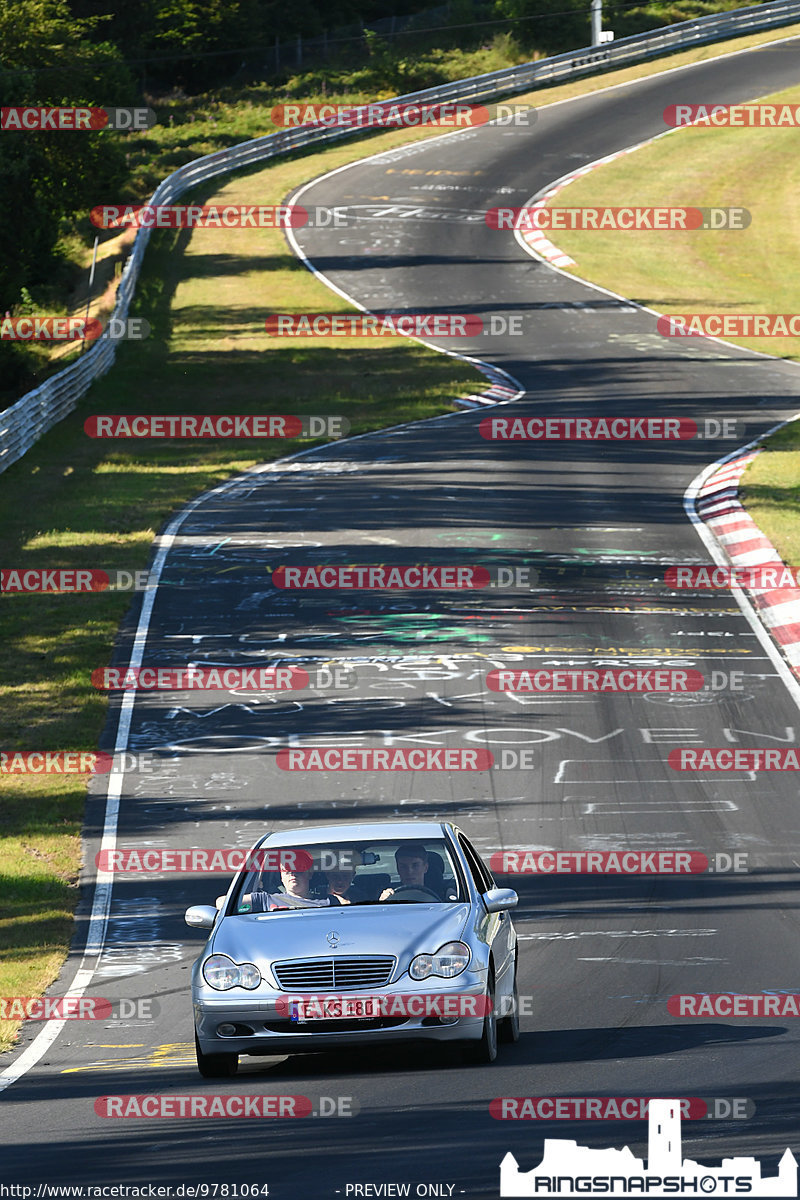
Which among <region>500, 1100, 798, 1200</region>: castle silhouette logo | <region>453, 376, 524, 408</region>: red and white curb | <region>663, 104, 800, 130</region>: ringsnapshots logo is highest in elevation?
<region>663, 104, 800, 130</region>: ringsnapshots logo

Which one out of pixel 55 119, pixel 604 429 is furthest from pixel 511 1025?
pixel 55 119

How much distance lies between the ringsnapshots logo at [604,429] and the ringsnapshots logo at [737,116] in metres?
35.6

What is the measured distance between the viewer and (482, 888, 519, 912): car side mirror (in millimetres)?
10188

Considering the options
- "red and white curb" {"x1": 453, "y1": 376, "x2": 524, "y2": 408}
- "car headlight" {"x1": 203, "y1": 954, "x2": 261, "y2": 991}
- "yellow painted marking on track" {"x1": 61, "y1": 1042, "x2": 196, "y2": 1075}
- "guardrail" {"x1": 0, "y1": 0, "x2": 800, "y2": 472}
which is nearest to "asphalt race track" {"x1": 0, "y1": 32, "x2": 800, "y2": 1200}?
"yellow painted marking on track" {"x1": 61, "y1": 1042, "x2": 196, "y2": 1075}

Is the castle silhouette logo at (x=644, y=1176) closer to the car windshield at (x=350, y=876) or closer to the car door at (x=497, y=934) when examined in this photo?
the car door at (x=497, y=934)

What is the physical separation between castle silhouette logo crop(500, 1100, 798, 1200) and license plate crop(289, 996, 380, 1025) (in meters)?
1.99

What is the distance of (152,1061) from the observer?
1051 cm

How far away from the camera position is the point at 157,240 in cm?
5841

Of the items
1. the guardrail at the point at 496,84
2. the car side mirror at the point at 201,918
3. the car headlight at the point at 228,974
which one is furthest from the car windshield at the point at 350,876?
the guardrail at the point at 496,84

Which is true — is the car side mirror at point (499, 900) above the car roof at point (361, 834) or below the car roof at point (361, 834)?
below

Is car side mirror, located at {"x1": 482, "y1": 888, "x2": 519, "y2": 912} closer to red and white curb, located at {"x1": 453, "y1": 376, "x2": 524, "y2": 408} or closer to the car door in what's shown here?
the car door

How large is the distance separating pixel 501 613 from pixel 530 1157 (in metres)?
15.9

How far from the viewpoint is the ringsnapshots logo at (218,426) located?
37.0 m

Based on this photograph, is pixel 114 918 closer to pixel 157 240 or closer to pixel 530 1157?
pixel 530 1157
